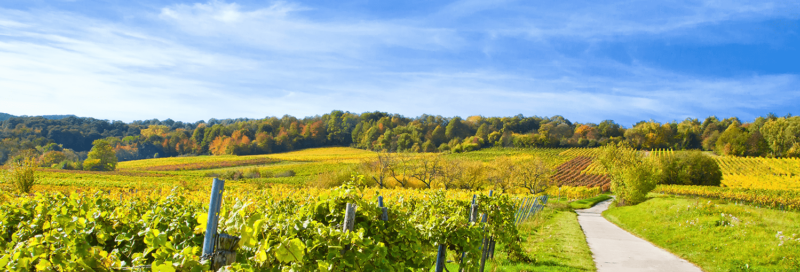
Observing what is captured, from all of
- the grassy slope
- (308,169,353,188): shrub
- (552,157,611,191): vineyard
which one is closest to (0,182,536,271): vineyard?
the grassy slope

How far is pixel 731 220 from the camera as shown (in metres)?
12.3

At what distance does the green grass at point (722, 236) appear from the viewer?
8.66 metres

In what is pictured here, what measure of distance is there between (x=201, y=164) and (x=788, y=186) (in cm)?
7803

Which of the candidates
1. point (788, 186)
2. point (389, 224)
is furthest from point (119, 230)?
point (788, 186)

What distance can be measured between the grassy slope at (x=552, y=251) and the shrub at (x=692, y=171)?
4266 centimetres

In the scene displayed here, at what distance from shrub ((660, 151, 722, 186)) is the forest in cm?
3309

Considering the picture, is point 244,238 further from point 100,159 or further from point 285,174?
point 100,159

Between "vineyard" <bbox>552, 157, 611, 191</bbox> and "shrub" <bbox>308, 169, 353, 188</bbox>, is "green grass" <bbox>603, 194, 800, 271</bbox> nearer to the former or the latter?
"shrub" <bbox>308, 169, 353, 188</bbox>

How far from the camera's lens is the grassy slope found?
7.42 metres

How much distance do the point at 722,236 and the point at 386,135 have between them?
8307 centimetres

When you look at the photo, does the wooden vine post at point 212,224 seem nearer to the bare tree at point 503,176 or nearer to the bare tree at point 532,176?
the bare tree at point 503,176

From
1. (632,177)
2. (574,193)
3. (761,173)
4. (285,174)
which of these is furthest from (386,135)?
(632,177)

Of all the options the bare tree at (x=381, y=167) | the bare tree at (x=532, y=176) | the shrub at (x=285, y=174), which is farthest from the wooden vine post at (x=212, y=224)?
the shrub at (x=285, y=174)

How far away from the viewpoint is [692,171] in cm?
4584
